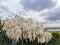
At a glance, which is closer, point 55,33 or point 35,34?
point 35,34

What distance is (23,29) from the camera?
634cm

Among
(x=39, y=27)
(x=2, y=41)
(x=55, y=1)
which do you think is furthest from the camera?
(x=55, y=1)

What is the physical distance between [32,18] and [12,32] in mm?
950

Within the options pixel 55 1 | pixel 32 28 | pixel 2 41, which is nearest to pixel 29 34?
pixel 32 28

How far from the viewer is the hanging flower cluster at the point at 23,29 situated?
6352mm

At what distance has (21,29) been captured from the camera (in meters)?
6.35

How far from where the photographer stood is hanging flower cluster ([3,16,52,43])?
6.35 metres

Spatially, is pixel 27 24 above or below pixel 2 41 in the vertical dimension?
above

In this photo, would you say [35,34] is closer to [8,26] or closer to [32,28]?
[32,28]

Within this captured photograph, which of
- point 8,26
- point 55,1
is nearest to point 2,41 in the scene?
point 8,26

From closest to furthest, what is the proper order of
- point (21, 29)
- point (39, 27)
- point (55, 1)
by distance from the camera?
point (21, 29) < point (39, 27) < point (55, 1)

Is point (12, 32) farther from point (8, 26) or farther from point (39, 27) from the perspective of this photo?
point (39, 27)

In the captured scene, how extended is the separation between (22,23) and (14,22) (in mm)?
305

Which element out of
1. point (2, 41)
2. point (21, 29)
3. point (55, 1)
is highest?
point (55, 1)
